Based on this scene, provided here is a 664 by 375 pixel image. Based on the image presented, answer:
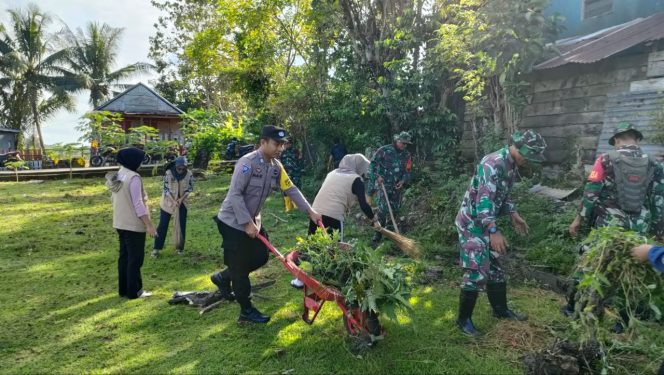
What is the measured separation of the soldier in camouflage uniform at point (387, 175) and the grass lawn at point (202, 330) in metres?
1.82

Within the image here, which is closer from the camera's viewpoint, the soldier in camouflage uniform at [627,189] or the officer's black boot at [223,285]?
the soldier in camouflage uniform at [627,189]

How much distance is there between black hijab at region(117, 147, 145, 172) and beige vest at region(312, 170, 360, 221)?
218cm

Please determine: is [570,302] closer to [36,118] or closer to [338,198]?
[338,198]

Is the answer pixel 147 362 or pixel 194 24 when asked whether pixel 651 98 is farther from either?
pixel 194 24

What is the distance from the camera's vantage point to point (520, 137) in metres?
3.79

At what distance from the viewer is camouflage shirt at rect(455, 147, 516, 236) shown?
372cm

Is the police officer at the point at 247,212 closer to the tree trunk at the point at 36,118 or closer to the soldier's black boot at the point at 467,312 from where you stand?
the soldier's black boot at the point at 467,312

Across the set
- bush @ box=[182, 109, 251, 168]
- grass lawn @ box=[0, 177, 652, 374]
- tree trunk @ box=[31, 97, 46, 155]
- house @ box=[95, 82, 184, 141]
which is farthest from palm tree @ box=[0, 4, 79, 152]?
grass lawn @ box=[0, 177, 652, 374]

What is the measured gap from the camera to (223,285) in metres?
4.74

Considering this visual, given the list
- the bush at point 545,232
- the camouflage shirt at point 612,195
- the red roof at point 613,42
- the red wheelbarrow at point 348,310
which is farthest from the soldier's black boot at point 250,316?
the red roof at point 613,42

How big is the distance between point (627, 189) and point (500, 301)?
150 cm

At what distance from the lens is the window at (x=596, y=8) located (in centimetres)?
1040

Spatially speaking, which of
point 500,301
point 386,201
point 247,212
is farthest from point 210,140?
point 500,301

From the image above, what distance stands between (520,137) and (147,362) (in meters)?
3.63
